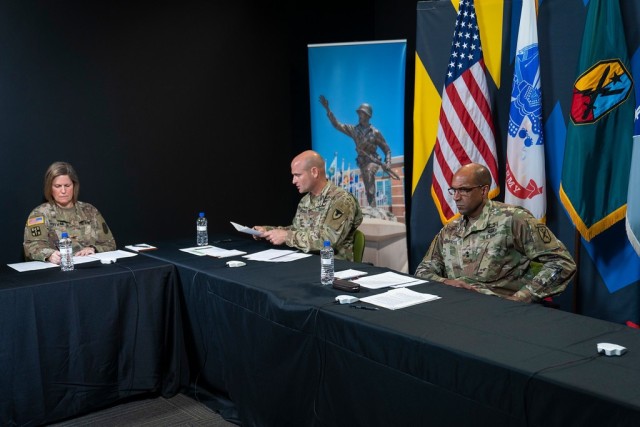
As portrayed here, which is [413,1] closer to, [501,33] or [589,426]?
[501,33]

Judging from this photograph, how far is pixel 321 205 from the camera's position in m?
4.04

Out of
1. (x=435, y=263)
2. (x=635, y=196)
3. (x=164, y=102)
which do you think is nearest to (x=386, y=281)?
(x=435, y=263)

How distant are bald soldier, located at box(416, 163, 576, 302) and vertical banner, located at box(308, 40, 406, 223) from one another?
1.99 m

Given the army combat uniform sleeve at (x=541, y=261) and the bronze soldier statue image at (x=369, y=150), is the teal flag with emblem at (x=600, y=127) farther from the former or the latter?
the bronze soldier statue image at (x=369, y=150)

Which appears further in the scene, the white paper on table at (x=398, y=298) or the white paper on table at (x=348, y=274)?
the white paper on table at (x=348, y=274)

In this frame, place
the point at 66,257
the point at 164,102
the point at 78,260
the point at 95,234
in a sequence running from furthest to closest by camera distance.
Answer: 1. the point at 164,102
2. the point at 95,234
3. the point at 78,260
4. the point at 66,257

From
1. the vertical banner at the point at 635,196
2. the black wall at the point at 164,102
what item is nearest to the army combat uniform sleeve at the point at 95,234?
the black wall at the point at 164,102

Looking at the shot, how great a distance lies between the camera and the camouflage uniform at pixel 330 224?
3838mm

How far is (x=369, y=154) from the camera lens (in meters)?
5.30

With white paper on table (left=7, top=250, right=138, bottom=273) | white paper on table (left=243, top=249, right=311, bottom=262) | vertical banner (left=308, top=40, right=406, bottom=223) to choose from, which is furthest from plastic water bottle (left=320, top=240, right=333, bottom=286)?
vertical banner (left=308, top=40, right=406, bottom=223)

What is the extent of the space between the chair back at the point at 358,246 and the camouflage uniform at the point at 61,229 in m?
1.61

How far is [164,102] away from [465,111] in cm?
231

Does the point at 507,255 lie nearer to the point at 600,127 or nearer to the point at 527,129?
the point at 600,127

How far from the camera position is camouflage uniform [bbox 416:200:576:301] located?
9.52 feet
